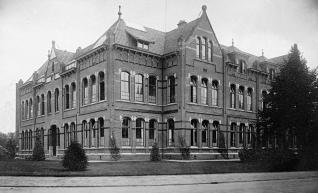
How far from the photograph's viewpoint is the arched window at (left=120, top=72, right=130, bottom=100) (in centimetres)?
2956

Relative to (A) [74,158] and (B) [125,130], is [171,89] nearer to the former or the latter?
(B) [125,130]

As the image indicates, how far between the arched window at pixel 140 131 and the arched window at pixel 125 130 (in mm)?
925

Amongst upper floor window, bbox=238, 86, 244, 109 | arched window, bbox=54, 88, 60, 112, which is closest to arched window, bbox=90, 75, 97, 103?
arched window, bbox=54, 88, 60, 112

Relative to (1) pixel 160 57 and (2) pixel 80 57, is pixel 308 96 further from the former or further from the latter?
(2) pixel 80 57

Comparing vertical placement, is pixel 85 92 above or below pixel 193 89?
below

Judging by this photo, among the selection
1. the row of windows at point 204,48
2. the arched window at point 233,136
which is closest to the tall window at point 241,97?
the arched window at point 233,136

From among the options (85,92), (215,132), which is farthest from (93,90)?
(215,132)

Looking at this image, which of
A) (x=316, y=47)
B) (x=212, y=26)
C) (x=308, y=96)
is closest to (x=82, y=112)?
(x=212, y=26)

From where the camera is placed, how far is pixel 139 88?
30.6 m

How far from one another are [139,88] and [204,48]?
6939 millimetres

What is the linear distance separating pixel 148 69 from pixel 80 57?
20.0ft

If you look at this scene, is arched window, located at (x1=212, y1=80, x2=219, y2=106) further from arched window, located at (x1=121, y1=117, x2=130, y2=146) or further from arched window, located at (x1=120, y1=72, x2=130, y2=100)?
arched window, located at (x1=121, y1=117, x2=130, y2=146)

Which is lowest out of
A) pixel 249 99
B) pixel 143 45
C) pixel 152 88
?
pixel 249 99

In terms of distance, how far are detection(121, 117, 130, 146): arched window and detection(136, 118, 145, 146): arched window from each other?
3.04 ft
